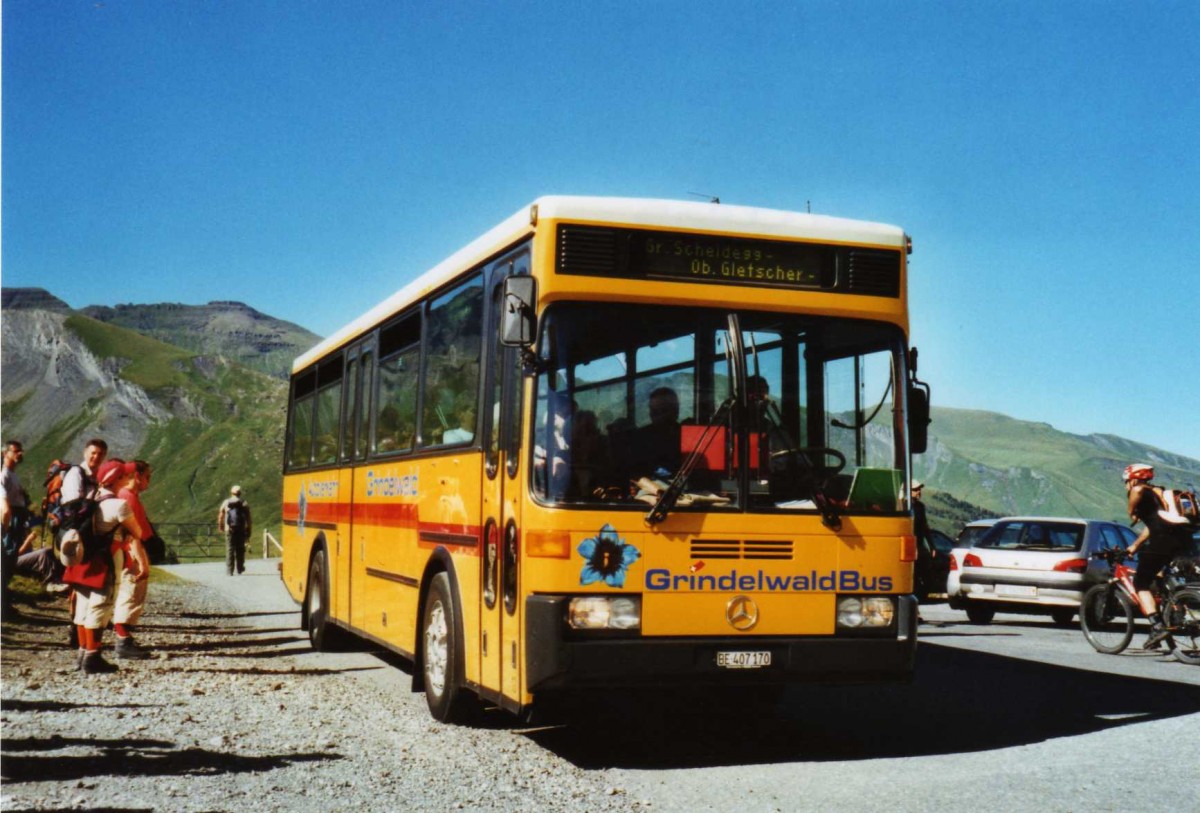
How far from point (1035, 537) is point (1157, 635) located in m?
5.24

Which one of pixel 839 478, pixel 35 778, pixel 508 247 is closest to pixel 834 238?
pixel 839 478

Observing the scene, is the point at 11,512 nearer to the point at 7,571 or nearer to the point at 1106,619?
the point at 7,571

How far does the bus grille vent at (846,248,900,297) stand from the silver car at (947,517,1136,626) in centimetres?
1060

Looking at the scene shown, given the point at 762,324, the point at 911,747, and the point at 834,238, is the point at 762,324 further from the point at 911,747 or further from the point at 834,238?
the point at 911,747

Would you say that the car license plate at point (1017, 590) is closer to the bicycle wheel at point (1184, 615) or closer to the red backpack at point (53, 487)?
the bicycle wheel at point (1184, 615)

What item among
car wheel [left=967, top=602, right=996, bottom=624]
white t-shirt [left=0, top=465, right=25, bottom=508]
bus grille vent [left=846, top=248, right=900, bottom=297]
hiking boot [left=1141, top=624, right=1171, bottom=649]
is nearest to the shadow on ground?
hiking boot [left=1141, top=624, right=1171, bottom=649]

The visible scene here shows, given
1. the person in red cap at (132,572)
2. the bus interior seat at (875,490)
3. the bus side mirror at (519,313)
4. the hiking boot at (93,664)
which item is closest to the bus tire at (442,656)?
the bus side mirror at (519,313)

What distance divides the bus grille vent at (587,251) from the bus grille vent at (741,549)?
61.5 inches

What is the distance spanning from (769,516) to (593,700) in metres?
3.64

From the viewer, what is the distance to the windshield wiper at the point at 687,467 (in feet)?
23.4

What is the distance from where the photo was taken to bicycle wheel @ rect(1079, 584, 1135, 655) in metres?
14.0

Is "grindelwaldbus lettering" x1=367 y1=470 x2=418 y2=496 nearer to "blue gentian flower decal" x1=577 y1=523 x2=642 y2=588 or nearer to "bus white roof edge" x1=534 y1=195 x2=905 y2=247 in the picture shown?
"blue gentian flower decal" x1=577 y1=523 x2=642 y2=588

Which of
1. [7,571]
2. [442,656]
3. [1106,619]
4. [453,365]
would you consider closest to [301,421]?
[7,571]

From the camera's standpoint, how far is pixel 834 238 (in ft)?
25.9
